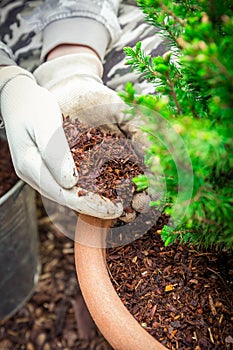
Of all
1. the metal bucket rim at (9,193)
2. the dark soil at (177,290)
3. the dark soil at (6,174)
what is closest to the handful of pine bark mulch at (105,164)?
the dark soil at (177,290)

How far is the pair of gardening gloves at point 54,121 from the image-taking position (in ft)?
3.34

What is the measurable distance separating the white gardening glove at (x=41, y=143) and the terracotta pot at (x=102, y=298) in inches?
2.5

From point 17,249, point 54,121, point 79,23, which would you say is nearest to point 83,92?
point 54,121

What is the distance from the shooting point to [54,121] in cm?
108

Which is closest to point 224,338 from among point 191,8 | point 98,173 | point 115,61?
point 98,173

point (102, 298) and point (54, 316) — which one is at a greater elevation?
point (102, 298)

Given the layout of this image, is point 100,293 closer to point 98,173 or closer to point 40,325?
point 98,173

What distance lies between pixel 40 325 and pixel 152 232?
34.2 inches

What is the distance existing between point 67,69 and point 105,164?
43cm

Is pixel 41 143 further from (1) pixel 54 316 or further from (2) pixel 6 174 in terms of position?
(1) pixel 54 316

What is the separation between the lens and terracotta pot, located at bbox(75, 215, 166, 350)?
34.7 inches

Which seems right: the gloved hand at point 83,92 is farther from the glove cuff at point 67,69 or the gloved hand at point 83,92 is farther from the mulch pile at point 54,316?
the mulch pile at point 54,316

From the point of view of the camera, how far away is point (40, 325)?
68.1 inches

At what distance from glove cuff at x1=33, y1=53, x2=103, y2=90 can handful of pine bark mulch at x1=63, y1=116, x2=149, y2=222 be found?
0.86ft
